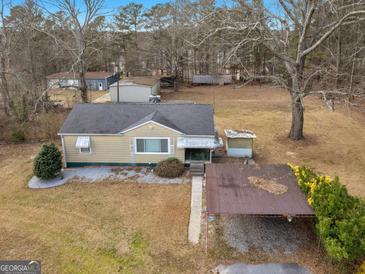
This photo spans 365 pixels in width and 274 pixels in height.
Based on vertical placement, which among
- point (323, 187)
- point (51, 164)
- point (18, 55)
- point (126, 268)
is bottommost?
point (126, 268)

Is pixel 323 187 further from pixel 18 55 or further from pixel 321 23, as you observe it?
pixel 18 55

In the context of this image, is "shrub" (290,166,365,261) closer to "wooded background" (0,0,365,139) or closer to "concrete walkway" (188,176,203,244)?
"concrete walkway" (188,176,203,244)

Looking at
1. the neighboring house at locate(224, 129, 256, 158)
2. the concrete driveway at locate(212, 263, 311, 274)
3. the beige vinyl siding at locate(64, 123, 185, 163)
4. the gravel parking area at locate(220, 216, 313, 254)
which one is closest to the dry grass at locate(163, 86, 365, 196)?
the neighboring house at locate(224, 129, 256, 158)

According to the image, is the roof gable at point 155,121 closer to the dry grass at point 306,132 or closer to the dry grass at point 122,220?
the dry grass at point 122,220

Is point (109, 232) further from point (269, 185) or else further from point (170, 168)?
point (269, 185)

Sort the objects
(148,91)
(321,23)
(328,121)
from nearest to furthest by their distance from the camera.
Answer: (321,23) < (328,121) < (148,91)

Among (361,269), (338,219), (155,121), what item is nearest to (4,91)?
(155,121)

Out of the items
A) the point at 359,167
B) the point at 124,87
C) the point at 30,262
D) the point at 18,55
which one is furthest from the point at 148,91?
the point at 30,262
